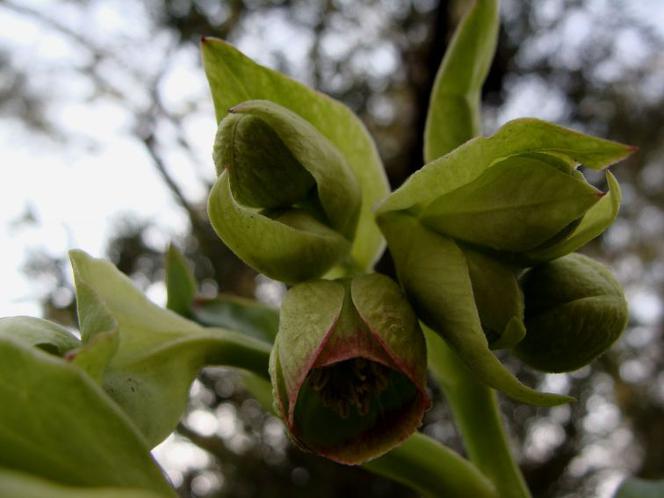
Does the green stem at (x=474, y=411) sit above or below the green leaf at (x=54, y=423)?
below

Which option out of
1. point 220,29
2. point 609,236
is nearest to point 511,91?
point 609,236

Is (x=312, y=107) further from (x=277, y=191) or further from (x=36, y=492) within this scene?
(x=36, y=492)

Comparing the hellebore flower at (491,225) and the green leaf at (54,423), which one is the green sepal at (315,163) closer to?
the hellebore flower at (491,225)

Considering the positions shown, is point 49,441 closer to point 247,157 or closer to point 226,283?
point 247,157

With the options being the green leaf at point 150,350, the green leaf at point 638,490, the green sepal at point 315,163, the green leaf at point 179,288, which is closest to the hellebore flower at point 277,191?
the green sepal at point 315,163

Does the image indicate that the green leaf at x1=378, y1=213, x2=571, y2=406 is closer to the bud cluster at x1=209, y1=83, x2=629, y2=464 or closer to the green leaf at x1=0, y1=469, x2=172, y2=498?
the bud cluster at x1=209, y1=83, x2=629, y2=464
